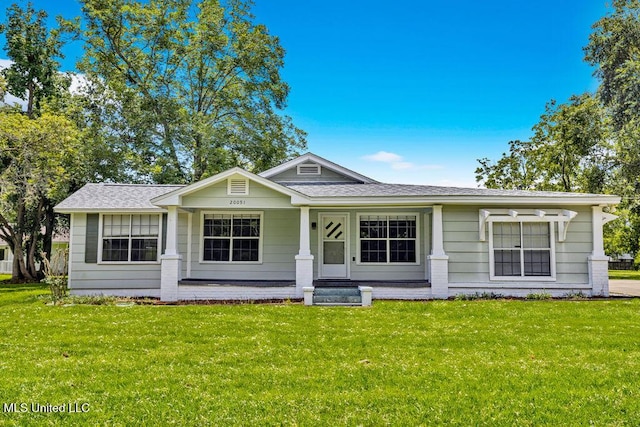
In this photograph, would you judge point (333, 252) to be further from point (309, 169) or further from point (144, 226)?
point (144, 226)

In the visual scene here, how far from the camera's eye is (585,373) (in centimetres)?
573

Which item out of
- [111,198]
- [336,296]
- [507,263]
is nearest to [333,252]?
[336,296]

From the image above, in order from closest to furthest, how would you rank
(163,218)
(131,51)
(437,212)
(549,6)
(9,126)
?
(437,212) → (163,218) → (9,126) → (549,6) → (131,51)

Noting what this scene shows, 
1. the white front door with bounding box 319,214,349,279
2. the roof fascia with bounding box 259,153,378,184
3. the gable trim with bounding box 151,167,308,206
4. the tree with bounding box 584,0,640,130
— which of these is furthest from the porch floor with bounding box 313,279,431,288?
the tree with bounding box 584,0,640,130

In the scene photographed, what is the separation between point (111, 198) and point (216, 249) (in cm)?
375

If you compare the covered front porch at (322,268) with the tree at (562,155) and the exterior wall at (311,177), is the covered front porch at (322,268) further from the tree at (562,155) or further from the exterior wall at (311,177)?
the tree at (562,155)

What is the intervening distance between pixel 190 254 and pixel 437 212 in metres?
7.72

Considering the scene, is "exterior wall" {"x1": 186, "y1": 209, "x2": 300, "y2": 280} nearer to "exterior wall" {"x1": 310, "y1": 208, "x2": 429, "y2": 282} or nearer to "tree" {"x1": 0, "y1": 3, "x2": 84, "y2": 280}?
"exterior wall" {"x1": 310, "y1": 208, "x2": 429, "y2": 282}

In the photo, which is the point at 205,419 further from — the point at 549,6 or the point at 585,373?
the point at 549,6

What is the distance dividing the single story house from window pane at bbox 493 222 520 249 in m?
0.03

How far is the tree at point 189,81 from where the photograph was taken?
2544 centimetres

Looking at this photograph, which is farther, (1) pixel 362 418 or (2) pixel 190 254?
(2) pixel 190 254

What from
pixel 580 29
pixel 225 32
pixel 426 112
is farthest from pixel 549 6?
pixel 225 32
